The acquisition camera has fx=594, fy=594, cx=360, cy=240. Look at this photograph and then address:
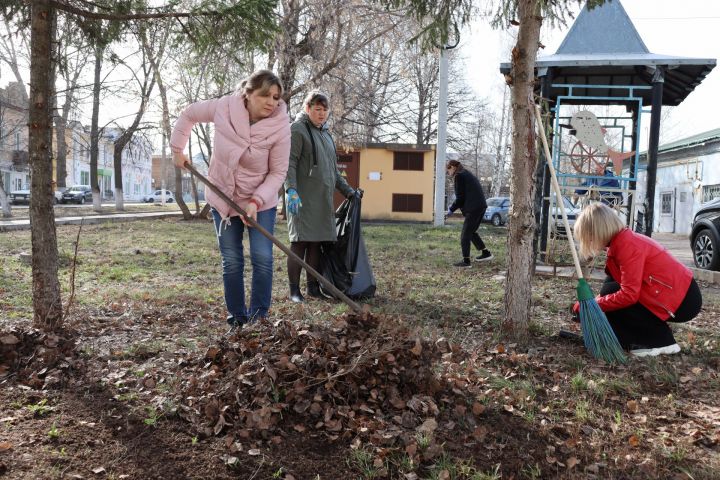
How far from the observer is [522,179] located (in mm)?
3975

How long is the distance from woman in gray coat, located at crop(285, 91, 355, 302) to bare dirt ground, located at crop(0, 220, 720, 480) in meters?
1.47

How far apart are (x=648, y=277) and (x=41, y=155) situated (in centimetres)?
369

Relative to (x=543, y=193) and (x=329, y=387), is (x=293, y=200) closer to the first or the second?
(x=329, y=387)

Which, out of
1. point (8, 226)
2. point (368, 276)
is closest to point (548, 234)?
point (368, 276)

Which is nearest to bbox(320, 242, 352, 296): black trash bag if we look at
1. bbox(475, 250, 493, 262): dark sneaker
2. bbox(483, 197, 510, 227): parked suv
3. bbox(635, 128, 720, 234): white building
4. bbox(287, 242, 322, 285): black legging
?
bbox(287, 242, 322, 285): black legging

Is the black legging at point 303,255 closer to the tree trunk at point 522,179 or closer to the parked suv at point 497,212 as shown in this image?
the tree trunk at point 522,179

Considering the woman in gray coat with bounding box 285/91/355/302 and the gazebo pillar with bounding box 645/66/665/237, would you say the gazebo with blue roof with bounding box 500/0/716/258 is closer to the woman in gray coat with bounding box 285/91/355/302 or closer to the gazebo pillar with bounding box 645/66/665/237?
the gazebo pillar with bounding box 645/66/665/237

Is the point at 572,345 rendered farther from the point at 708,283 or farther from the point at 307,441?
the point at 708,283

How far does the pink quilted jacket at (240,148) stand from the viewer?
373cm

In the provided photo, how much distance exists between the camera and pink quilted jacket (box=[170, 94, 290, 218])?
373 centimetres

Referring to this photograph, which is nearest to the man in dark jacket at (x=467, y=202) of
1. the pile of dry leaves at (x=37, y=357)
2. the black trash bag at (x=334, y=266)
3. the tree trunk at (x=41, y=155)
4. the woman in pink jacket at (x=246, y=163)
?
the black trash bag at (x=334, y=266)

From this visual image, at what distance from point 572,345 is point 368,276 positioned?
2.16 metres

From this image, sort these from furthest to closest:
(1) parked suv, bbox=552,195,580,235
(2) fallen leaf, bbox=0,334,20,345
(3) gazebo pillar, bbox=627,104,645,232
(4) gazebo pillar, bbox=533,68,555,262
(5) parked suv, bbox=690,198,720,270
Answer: (5) parked suv, bbox=690,198,720,270 < (3) gazebo pillar, bbox=627,104,645,232 < (4) gazebo pillar, bbox=533,68,555,262 < (1) parked suv, bbox=552,195,580,235 < (2) fallen leaf, bbox=0,334,20,345

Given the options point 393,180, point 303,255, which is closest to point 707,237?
point 303,255
